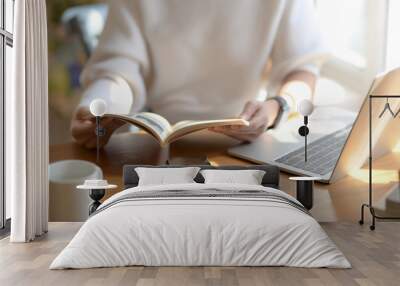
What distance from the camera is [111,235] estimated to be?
4152mm

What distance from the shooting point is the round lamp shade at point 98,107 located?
20.6 feet

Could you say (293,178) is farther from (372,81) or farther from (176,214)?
(176,214)

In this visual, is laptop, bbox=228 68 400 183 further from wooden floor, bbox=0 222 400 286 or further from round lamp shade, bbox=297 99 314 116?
wooden floor, bbox=0 222 400 286

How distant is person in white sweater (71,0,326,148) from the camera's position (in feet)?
21.4

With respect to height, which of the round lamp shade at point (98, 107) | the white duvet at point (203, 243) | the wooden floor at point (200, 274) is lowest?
the wooden floor at point (200, 274)

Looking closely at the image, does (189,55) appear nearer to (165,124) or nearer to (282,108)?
→ (165,124)

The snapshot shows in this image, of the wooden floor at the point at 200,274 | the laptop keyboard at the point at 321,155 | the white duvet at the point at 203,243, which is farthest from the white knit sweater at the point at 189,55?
the white duvet at the point at 203,243

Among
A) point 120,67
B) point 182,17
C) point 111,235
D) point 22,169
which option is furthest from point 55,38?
point 111,235

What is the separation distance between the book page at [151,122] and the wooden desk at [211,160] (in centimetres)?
17

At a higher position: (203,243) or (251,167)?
(251,167)

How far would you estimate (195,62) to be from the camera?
259 inches

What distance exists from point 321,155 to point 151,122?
5.93 ft

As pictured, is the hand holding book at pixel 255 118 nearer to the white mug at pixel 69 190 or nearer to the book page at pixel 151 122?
the book page at pixel 151 122

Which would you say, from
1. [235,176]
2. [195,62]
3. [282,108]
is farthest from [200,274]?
[195,62]
